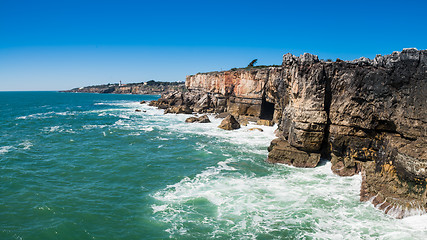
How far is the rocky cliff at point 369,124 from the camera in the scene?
13984 mm

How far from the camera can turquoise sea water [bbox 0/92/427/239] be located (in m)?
12.2

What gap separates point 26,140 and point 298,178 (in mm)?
31366

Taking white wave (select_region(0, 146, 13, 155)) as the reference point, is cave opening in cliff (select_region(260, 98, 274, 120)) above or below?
above

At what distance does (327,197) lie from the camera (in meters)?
15.5

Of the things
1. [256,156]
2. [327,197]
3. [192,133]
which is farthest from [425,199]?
[192,133]

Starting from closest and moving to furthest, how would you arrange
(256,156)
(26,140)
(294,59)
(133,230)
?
(133,230)
(256,156)
(294,59)
(26,140)

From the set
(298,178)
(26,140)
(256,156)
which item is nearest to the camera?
(298,178)

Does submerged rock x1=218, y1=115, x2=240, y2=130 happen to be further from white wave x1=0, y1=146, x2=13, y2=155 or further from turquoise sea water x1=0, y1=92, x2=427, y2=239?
white wave x1=0, y1=146, x2=13, y2=155

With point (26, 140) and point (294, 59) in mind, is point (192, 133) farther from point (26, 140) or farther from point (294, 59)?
point (26, 140)

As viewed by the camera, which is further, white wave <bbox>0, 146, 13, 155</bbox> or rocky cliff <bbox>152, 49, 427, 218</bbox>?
white wave <bbox>0, 146, 13, 155</bbox>

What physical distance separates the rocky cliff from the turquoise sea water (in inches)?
52.3

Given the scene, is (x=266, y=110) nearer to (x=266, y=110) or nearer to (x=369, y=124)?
(x=266, y=110)

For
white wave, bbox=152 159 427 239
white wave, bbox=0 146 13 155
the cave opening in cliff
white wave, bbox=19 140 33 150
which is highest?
the cave opening in cliff

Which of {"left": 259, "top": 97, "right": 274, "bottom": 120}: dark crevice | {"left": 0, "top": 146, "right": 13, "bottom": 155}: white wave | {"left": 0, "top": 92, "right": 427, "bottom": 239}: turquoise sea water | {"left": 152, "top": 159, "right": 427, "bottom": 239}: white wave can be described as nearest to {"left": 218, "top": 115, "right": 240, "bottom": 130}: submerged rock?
{"left": 259, "top": 97, "right": 274, "bottom": 120}: dark crevice
